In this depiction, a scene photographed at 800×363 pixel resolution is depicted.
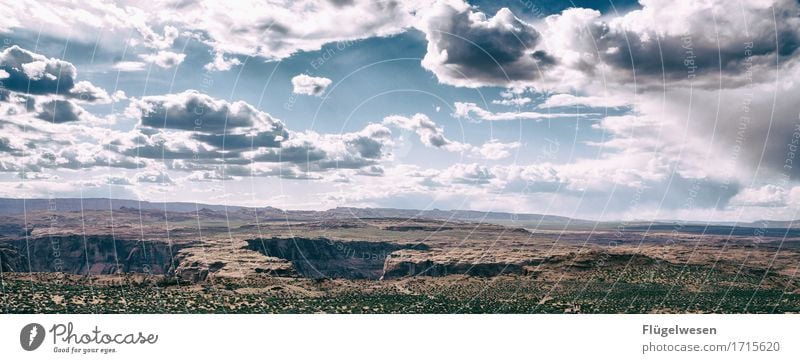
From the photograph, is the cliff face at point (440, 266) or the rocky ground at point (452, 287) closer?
the rocky ground at point (452, 287)

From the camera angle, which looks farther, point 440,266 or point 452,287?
point 440,266

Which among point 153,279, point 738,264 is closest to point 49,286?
point 153,279

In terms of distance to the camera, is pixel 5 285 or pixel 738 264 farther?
pixel 738 264

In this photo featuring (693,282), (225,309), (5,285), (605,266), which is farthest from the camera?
(605,266)

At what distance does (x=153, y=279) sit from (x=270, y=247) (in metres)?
104

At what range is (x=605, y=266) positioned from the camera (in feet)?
405

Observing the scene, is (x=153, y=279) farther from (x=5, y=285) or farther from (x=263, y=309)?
(x=263, y=309)

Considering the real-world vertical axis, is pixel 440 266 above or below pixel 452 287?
below

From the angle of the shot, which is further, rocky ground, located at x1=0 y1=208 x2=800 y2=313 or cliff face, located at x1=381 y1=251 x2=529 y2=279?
cliff face, located at x1=381 y1=251 x2=529 y2=279

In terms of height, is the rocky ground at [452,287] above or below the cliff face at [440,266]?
above

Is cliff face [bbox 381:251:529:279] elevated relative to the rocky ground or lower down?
lower down
